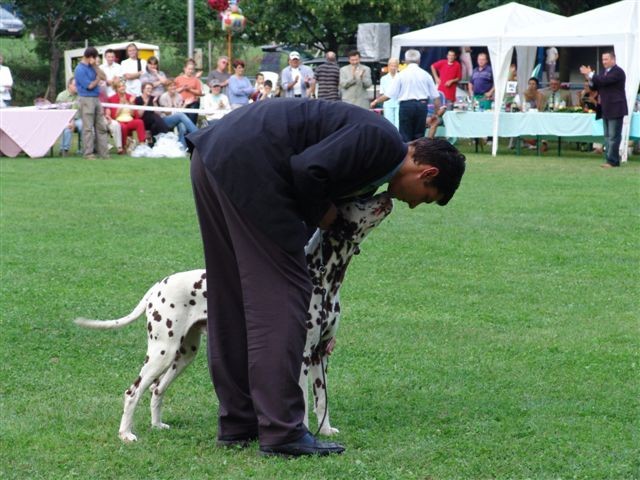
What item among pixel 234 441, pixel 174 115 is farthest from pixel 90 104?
pixel 234 441

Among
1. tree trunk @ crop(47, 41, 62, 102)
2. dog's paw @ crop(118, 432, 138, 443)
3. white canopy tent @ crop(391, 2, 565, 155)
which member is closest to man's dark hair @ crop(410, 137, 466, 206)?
dog's paw @ crop(118, 432, 138, 443)

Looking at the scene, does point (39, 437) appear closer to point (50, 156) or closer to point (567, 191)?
point (567, 191)

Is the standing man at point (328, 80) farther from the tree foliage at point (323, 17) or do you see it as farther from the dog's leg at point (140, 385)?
the dog's leg at point (140, 385)

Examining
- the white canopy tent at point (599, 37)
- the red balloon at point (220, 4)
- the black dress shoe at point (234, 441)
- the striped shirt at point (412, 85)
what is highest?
the red balloon at point (220, 4)

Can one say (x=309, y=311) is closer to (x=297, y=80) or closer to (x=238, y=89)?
(x=238, y=89)

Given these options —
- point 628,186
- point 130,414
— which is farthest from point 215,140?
point 628,186

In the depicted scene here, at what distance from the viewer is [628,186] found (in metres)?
17.3

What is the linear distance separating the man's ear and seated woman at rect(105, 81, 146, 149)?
62.0ft

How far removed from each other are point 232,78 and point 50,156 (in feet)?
16.6

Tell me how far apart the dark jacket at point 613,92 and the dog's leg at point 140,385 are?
16777 millimetres

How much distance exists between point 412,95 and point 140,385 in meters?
17.3

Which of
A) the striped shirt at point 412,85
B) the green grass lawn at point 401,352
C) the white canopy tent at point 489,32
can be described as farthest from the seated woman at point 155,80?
the green grass lawn at point 401,352

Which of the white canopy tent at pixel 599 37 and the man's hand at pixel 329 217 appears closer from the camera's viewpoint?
the man's hand at pixel 329 217

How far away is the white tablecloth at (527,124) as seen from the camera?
22625mm
